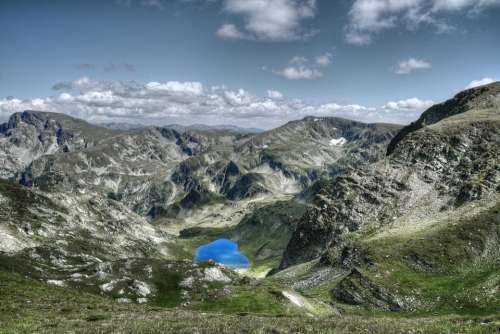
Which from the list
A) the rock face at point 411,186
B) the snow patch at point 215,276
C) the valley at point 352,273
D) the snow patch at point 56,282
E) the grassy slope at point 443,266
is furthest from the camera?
the rock face at point 411,186

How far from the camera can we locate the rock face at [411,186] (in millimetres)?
143625

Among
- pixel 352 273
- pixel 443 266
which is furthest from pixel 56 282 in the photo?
pixel 443 266

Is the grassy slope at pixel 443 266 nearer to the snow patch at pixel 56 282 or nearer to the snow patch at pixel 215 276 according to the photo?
the snow patch at pixel 215 276

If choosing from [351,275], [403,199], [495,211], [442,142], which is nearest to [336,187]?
[403,199]

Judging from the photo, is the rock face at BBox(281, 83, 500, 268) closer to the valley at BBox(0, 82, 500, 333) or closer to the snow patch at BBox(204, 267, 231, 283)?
the valley at BBox(0, 82, 500, 333)

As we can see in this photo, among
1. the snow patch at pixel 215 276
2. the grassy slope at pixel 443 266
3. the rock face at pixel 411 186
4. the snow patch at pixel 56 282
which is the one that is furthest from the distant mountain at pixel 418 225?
the snow patch at pixel 56 282

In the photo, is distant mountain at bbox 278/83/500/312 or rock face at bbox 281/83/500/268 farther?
rock face at bbox 281/83/500/268

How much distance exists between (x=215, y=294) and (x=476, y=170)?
116001 millimetres

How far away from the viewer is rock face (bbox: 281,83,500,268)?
471ft

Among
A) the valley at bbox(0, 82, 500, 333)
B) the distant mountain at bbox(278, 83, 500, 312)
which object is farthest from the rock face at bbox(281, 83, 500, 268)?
the valley at bbox(0, 82, 500, 333)

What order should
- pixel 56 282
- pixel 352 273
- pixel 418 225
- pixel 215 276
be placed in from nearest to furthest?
pixel 56 282 → pixel 352 273 → pixel 215 276 → pixel 418 225

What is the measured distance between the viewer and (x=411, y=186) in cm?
16312

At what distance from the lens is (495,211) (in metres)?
116

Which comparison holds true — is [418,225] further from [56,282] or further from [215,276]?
[56,282]
